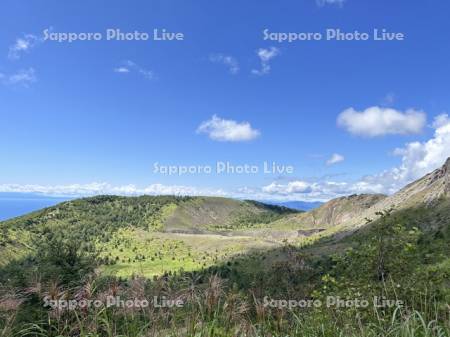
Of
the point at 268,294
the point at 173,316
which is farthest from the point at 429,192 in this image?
the point at 173,316

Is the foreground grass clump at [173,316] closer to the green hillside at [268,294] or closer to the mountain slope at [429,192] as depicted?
the green hillside at [268,294]

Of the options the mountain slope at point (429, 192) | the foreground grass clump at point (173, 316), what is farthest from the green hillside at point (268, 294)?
the mountain slope at point (429, 192)

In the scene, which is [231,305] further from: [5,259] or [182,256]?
[182,256]

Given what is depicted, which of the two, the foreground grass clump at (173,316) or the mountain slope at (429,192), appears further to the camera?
the mountain slope at (429,192)

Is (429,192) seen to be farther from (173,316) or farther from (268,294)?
(173,316)

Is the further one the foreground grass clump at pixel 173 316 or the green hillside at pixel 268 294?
the green hillside at pixel 268 294

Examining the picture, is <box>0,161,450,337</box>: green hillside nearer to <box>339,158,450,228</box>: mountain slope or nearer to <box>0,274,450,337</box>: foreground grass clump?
<box>0,274,450,337</box>: foreground grass clump

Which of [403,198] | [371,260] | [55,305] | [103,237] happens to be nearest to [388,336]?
[55,305]

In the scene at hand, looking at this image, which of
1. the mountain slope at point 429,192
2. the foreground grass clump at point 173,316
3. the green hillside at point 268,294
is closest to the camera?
the foreground grass clump at point 173,316

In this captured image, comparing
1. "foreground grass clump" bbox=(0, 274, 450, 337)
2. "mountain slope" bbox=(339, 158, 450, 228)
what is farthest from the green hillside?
"mountain slope" bbox=(339, 158, 450, 228)

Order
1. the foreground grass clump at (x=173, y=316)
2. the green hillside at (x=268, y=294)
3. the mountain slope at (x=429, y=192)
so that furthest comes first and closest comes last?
the mountain slope at (x=429, y=192) → the green hillside at (x=268, y=294) → the foreground grass clump at (x=173, y=316)

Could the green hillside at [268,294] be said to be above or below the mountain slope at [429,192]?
below
